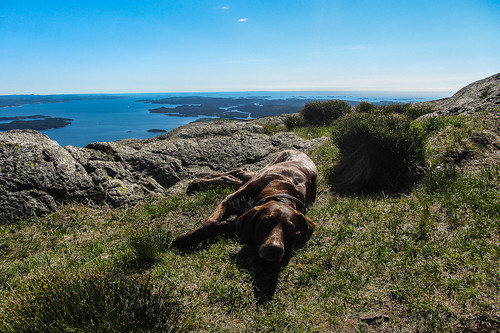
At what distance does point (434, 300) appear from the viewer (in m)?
2.69

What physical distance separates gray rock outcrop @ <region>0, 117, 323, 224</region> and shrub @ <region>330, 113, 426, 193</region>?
120 inches

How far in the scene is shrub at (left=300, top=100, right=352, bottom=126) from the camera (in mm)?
18109

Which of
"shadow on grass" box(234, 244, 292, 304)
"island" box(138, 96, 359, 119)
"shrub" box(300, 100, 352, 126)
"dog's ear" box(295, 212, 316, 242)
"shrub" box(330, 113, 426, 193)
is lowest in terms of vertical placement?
"shadow on grass" box(234, 244, 292, 304)

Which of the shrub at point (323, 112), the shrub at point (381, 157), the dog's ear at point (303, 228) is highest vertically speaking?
the shrub at point (323, 112)

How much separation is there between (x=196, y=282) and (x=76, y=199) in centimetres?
479

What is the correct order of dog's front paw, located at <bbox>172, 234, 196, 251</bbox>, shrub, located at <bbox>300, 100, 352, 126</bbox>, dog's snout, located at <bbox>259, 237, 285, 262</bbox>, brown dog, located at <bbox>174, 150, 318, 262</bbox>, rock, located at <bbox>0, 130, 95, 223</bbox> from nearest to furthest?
dog's snout, located at <bbox>259, 237, 285, 262</bbox>, brown dog, located at <bbox>174, 150, 318, 262</bbox>, dog's front paw, located at <bbox>172, 234, 196, 251</bbox>, rock, located at <bbox>0, 130, 95, 223</bbox>, shrub, located at <bbox>300, 100, 352, 126</bbox>

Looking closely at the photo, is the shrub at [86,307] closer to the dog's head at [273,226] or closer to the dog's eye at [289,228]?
the dog's head at [273,226]

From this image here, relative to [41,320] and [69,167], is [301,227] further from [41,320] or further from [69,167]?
[69,167]

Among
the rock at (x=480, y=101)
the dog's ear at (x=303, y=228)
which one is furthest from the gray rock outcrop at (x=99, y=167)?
the rock at (x=480, y=101)

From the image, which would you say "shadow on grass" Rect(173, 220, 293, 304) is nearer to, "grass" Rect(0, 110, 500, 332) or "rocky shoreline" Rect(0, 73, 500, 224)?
"grass" Rect(0, 110, 500, 332)

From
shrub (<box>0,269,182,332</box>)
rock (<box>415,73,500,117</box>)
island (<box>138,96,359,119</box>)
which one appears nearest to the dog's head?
shrub (<box>0,269,182,332</box>)

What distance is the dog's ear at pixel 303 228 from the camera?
3.97 m

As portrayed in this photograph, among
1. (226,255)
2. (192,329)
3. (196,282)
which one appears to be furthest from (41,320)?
(226,255)

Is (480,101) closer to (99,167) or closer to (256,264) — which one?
(256,264)
